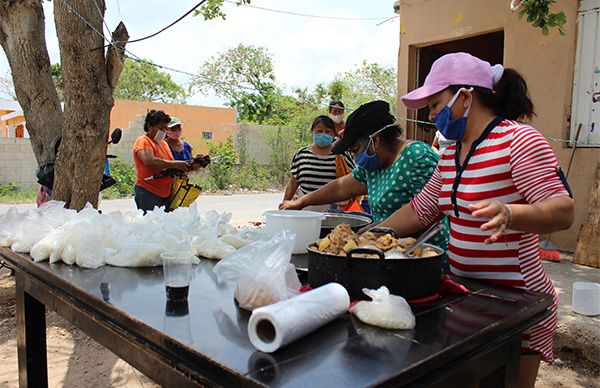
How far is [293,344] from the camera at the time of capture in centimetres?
100

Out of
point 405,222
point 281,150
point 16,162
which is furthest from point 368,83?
point 405,222

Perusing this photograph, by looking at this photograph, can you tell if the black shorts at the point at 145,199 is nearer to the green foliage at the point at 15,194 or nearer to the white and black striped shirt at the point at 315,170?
the white and black striped shirt at the point at 315,170

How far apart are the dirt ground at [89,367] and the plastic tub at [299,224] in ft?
4.73

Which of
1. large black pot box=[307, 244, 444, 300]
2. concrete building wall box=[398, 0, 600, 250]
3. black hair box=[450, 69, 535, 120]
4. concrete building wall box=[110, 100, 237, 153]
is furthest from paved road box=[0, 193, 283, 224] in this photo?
large black pot box=[307, 244, 444, 300]

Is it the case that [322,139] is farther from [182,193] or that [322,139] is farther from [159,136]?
[159,136]

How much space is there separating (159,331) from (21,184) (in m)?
13.9

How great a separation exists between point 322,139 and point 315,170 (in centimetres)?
25

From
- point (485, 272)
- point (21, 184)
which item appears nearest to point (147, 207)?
point (485, 272)

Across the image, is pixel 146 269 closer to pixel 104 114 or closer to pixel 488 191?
pixel 488 191

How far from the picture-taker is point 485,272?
1.56 meters

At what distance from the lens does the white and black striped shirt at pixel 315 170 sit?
3.90m

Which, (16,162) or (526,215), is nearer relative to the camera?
(526,215)

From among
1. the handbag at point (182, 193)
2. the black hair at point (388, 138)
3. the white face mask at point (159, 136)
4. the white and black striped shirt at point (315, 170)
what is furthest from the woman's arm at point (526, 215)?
the white face mask at point (159, 136)

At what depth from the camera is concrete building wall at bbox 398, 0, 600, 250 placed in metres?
5.16
